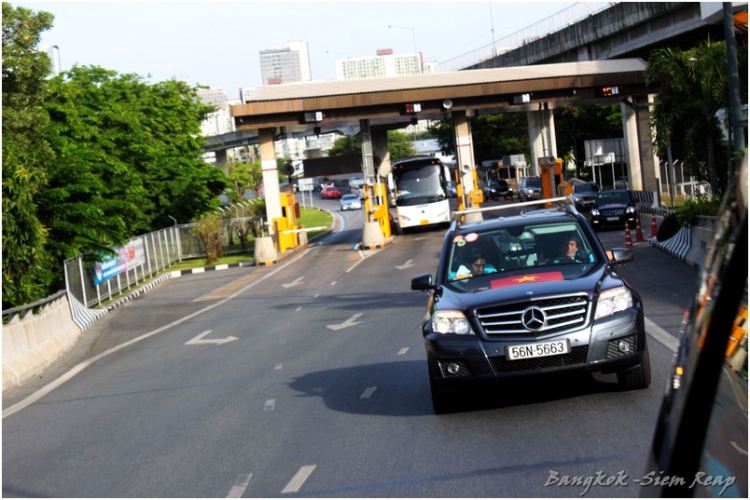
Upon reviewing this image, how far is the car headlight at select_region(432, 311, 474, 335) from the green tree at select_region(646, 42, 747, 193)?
24.4 metres

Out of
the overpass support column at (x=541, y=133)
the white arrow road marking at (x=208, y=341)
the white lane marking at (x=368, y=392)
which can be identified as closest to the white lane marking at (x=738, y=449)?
the white lane marking at (x=368, y=392)

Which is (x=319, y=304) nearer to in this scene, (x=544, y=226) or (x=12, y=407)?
(x=12, y=407)

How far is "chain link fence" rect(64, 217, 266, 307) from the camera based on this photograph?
25764 millimetres

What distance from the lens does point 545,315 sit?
27.1 feet

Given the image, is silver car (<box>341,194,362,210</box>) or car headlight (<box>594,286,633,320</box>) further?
silver car (<box>341,194,362,210</box>)

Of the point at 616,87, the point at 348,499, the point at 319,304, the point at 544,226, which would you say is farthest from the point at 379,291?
the point at 616,87

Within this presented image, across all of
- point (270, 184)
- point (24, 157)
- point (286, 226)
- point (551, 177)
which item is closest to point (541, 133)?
point (551, 177)

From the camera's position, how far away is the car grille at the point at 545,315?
823cm

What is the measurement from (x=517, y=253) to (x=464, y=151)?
35.0m

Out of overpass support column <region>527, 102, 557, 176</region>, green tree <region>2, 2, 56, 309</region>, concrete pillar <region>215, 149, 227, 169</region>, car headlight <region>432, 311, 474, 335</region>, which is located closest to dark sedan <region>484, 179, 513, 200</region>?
overpass support column <region>527, 102, 557, 176</region>

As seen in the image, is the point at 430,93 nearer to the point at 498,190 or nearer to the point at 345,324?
the point at 345,324

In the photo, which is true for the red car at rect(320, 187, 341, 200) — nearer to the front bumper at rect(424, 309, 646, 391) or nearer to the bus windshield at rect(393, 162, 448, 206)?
the bus windshield at rect(393, 162, 448, 206)

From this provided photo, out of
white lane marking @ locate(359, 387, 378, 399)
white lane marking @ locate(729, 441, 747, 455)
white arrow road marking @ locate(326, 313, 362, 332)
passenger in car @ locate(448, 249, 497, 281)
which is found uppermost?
white lane marking @ locate(729, 441, 747, 455)

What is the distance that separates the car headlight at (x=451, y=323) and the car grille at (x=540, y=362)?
1.20 feet
